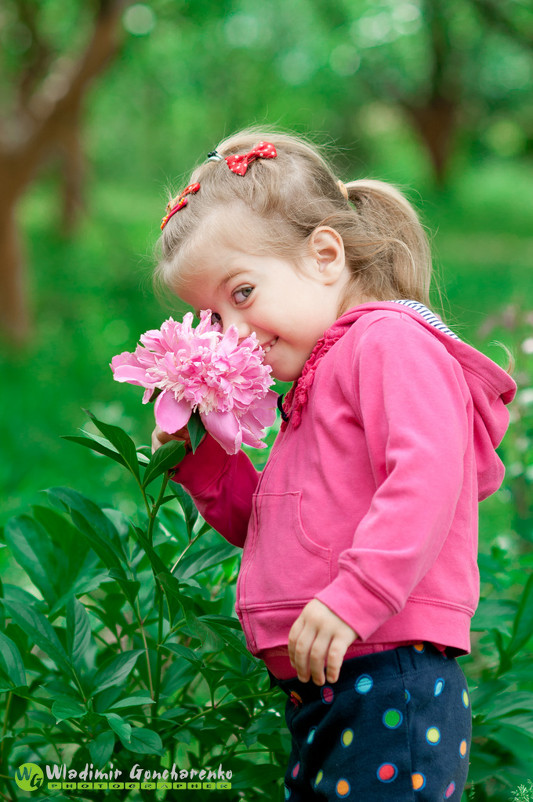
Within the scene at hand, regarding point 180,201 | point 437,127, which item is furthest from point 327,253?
point 437,127

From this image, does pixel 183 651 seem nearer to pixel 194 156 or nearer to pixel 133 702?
pixel 133 702

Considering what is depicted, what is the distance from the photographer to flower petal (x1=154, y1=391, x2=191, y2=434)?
1.40m

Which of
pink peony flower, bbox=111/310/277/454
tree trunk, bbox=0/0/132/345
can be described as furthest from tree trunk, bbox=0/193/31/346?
pink peony flower, bbox=111/310/277/454

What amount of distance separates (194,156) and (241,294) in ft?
16.4

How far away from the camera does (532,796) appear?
1672 mm

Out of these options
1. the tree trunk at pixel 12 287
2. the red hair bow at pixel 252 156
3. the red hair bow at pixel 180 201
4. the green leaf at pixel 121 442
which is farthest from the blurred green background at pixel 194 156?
the green leaf at pixel 121 442

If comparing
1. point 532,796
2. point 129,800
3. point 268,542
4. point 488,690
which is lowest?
point 129,800

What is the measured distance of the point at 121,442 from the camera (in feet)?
4.85

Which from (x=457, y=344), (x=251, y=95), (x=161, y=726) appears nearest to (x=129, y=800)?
(x=161, y=726)

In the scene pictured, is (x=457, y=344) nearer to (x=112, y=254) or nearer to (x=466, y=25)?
(x=112, y=254)

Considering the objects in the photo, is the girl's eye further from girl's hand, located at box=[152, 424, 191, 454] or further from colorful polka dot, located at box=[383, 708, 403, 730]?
colorful polka dot, located at box=[383, 708, 403, 730]

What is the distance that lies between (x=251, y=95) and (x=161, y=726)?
41.4 ft

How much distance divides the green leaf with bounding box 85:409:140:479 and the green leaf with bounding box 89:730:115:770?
0.44 metres

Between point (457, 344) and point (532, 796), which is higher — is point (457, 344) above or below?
above
